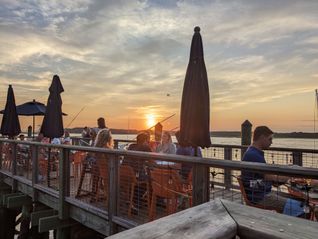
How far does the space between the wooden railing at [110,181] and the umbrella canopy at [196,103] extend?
0.65 m

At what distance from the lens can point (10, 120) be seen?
38.4ft

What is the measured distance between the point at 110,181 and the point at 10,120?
806 centimetres

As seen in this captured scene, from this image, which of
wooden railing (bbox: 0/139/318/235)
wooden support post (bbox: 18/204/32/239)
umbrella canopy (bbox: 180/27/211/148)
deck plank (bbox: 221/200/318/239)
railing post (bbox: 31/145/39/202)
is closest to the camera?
deck plank (bbox: 221/200/318/239)

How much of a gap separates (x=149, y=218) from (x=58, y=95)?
17.9 ft

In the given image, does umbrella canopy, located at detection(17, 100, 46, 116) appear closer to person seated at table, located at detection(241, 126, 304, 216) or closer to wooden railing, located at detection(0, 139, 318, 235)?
wooden railing, located at detection(0, 139, 318, 235)

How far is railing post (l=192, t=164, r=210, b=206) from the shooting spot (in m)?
3.63

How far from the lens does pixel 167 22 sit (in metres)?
9.55

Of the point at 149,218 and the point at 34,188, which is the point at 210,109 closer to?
the point at 149,218

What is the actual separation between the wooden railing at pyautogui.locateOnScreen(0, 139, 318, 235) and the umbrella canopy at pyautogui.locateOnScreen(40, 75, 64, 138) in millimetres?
941

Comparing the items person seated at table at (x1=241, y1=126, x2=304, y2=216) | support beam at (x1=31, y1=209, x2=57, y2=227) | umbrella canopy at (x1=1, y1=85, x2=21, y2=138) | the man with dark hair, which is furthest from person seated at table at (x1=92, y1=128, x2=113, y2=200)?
umbrella canopy at (x1=1, y1=85, x2=21, y2=138)


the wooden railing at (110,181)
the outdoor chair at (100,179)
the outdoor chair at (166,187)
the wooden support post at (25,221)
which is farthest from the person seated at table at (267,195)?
the wooden support post at (25,221)

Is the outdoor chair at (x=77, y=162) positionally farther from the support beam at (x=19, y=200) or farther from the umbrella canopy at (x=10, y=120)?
the umbrella canopy at (x=10, y=120)

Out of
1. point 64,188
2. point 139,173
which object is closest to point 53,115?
point 64,188

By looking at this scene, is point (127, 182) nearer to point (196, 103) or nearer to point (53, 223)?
point (196, 103)
